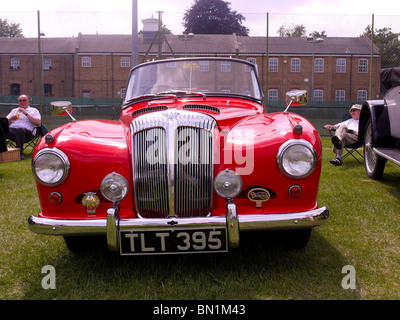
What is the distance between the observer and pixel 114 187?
2521 mm

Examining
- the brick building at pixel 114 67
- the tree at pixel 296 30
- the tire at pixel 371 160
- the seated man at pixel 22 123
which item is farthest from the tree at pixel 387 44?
the brick building at pixel 114 67

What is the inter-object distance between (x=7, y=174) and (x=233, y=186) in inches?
207

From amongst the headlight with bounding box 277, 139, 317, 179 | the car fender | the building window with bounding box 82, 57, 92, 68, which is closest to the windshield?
the headlight with bounding box 277, 139, 317, 179

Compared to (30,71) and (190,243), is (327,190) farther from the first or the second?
(30,71)

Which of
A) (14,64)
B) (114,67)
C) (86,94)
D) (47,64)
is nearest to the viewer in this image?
(86,94)

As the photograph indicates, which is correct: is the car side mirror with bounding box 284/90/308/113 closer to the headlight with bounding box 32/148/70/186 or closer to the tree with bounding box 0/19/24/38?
the headlight with bounding box 32/148/70/186

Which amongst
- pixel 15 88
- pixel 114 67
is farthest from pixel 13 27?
pixel 15 88

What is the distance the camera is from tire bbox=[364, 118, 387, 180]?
565 centimetres

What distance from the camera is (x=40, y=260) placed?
308 cm

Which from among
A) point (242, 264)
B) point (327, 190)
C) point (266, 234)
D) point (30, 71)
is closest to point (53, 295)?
point (242, 264)

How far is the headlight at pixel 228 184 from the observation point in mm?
2520

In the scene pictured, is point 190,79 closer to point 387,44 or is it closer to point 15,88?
point 387,44

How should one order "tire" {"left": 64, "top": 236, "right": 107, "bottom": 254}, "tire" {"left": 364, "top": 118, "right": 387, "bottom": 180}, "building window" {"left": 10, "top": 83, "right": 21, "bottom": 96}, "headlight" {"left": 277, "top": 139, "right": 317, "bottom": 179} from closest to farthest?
"headlight" {"left": 277, "top": 139, "right": 317, "bottom": 179}, "tire" {"left": 64, "top": 236, "right": 107, "bottom": 254}, "tire" {"left": 364, "top": 118, "right": 387, "bottom": 180}, "building window" {"left": 10, "top": 83, "right": 21, "bottom": 96}

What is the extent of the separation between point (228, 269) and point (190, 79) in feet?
6.75
